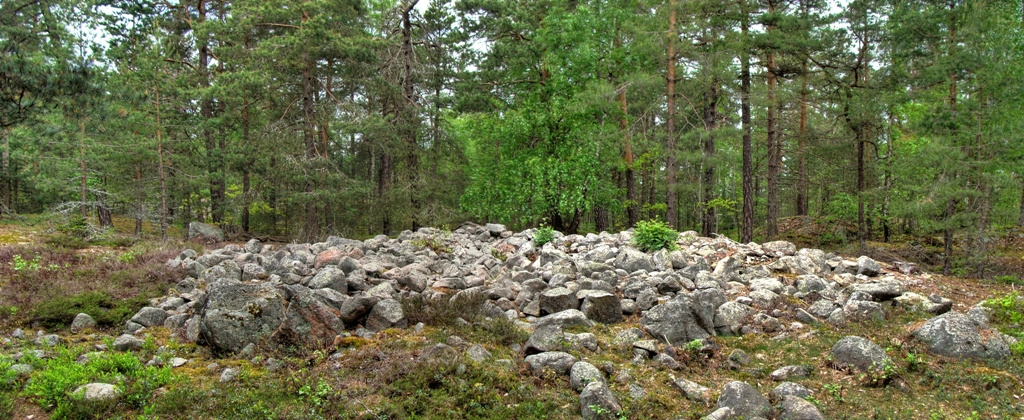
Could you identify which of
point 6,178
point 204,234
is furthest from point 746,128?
point 6,178

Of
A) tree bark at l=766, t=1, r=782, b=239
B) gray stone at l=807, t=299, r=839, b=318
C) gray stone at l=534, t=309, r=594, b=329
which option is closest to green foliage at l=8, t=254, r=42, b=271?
gray stone at l=534, t=309, r=594, b=329

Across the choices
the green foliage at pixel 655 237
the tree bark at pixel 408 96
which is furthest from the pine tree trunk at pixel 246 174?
the green foliage at pixel 655 237

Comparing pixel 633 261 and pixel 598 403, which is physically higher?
pixel 633 261

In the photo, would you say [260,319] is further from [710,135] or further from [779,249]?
[710,135]

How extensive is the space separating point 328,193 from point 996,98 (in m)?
18.1

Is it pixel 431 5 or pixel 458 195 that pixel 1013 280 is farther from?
pixel 431 5

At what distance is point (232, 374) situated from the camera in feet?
16.8

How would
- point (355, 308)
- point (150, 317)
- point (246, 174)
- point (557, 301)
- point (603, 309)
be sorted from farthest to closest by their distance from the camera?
point (246, 174), point (557, 301), point (603, 309), point (150, 317), point (355, 308)

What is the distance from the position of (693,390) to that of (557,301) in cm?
288

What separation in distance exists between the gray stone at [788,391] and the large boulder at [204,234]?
673 inches

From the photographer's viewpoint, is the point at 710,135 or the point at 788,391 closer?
the point at 788,391

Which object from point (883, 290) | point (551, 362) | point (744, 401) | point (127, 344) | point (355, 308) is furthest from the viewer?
point (883, 290)

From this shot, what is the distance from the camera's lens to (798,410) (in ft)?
14.4

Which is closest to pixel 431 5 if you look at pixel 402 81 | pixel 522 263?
pixel 402 81
